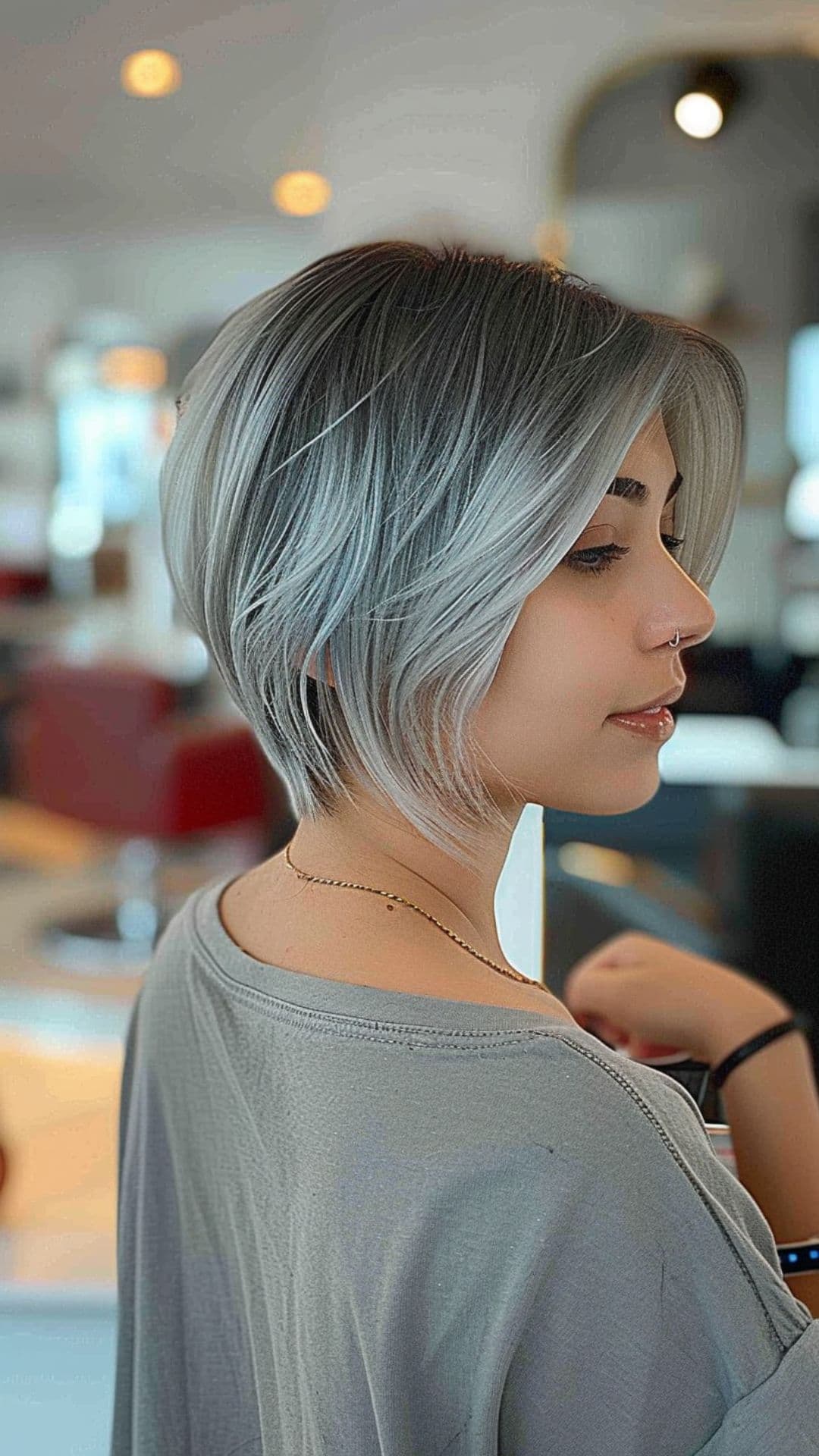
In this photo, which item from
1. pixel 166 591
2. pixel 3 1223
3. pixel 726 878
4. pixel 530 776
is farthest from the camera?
pixel 166 591

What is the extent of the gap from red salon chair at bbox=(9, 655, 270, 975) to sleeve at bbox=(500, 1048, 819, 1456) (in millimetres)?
3586

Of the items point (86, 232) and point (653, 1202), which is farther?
point (86, 232)

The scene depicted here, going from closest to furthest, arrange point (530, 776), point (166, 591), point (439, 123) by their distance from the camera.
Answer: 1. point (530, 776)
2. point (439, 123)
3. point (166, 591)

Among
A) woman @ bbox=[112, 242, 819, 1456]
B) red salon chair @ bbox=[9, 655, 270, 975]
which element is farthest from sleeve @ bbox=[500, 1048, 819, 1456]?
red salon chair @ bbox=[9, 655, 270, 975]

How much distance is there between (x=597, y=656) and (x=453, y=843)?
0.43 feet

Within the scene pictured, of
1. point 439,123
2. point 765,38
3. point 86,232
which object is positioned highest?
point 86,232

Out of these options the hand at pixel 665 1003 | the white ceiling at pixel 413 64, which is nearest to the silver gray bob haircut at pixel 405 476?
the hand at pixel 665 1003

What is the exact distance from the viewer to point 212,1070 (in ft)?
2.91

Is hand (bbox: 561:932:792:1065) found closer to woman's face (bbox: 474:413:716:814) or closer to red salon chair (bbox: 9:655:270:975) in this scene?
woman's face (bbox: 474:413:716:814)

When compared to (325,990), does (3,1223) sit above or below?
below

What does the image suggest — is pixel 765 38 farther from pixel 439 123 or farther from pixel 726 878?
pixel 726 878

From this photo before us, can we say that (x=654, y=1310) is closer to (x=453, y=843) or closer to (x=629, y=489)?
(x=453, y=843)

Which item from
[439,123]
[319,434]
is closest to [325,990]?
[319,434]

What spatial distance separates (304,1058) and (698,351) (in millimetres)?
433
